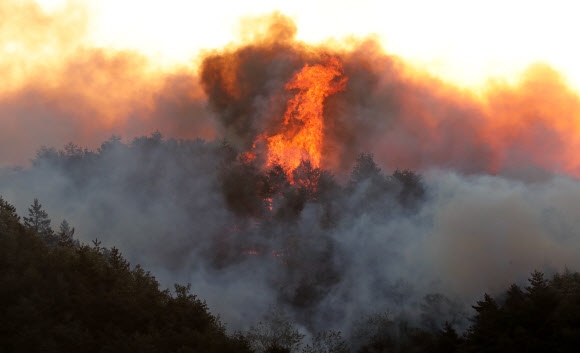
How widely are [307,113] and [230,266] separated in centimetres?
2322

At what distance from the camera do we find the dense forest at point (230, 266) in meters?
45.1

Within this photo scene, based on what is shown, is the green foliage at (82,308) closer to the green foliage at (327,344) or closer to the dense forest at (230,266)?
the dense forest at (230,266)

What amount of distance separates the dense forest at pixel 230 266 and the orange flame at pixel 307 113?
420cm

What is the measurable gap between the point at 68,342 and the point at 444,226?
1363 inches

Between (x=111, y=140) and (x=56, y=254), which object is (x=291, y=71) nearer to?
(x=111, y=140)

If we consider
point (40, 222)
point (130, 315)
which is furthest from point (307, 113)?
point (130, 315)

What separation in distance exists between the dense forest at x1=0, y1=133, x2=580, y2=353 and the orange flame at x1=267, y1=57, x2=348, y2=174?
420cm

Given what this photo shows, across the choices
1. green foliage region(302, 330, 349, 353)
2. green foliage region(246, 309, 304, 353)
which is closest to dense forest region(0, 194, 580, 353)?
green foliage region(246, 309, 304, 353)

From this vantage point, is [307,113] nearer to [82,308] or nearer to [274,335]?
[274,335]

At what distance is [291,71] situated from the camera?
92125 millimetres

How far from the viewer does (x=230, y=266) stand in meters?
77.0

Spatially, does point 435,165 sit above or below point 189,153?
below

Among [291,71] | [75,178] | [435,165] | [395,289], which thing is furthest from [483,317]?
[75,178]

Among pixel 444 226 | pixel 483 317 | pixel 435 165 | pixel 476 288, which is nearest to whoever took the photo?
pixel 483 317
